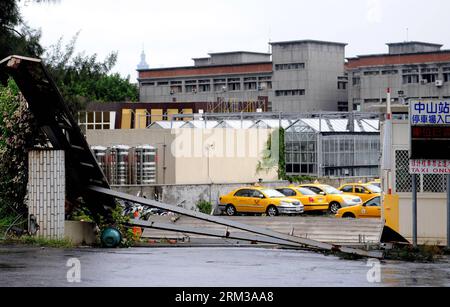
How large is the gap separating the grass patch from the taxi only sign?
331 inches

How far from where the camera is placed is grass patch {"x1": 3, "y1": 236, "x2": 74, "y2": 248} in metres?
21.2

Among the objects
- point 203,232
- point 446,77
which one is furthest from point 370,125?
point 203,232

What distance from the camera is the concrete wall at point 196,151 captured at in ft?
189

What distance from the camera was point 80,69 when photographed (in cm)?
3531

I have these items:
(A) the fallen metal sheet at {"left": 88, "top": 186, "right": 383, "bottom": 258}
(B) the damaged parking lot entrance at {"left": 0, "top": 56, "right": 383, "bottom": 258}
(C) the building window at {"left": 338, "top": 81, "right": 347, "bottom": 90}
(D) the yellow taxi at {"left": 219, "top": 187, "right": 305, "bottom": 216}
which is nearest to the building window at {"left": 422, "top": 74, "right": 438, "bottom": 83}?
(C) the building window at {"left": 338, "top": 81, "right": 347, "bottom": 90}

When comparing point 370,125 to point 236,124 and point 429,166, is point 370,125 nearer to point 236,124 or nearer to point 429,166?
point 236,124

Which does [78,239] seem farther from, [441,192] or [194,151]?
[194,151]

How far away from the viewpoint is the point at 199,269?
16.7 m

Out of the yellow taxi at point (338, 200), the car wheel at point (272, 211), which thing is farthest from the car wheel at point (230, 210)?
the yellow taxi at point (338, 200)

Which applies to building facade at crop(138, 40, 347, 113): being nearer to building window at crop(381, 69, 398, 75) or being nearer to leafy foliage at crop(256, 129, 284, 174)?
building window at crop(381, 69, 398, 75)

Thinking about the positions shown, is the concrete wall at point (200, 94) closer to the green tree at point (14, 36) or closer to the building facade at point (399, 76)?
the building facade at point (399, 76)

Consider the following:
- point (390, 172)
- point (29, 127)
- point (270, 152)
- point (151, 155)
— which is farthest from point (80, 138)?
point (270, 152)

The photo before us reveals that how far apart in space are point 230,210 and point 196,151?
9.60 m
